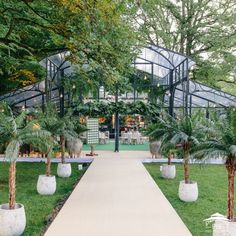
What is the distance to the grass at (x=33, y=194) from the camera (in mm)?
6805

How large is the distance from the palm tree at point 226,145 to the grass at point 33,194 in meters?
3.24

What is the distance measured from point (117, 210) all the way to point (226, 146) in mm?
2550

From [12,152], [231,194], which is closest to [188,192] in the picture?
[231,194]

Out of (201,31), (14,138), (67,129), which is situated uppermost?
(201,31)

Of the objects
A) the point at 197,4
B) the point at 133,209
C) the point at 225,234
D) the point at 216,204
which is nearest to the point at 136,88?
the point at 197,4

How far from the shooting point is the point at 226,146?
216 inches

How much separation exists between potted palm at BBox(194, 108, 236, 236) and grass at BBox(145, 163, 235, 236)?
0.69 m

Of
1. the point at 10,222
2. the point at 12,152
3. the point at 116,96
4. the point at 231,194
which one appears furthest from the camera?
the point at 116,96

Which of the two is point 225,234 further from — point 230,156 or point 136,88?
point 136,88

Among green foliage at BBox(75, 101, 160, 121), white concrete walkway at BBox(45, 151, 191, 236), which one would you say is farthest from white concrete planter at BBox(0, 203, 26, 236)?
green foliage at BBox(75, 101, 160, 121)

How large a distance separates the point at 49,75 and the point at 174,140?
27.6ft

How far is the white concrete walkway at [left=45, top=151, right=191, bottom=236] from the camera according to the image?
5.59 meters

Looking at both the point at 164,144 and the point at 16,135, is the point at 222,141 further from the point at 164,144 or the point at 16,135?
the point at 164,144

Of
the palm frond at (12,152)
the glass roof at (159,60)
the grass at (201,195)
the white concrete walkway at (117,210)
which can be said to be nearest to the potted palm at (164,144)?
the grass at (201,195)
